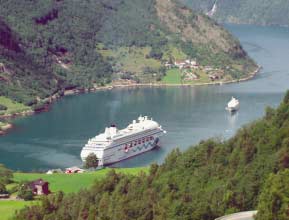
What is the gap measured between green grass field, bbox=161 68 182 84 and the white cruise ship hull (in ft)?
148

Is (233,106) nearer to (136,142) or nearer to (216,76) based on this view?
(136,142)

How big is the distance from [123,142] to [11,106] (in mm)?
29910

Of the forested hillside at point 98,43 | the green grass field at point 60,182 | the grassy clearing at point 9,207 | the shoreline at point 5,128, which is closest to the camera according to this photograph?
the grassy clearing at point 9,207

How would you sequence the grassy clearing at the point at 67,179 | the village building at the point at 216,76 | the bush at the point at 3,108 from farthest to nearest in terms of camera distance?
the village building at the point at 216,76, the bush at the point at 3,108, the grassy clearing at the point at 67,179

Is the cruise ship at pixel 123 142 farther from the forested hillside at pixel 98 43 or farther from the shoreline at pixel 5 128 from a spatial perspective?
the forested hillside at pixel 98 43

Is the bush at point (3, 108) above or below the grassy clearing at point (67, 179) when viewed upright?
above

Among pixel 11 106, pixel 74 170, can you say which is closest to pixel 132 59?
pixel 11 106

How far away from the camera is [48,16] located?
135 m

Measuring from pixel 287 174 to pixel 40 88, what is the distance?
8697 cm

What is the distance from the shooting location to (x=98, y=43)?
13725 cm

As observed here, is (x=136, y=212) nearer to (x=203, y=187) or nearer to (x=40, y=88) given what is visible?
(x=203, y=187)

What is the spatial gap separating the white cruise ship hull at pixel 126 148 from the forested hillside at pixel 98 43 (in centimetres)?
3247

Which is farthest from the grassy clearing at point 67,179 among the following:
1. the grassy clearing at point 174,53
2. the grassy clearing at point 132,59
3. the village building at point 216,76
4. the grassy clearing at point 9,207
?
the grassy clearing at point 174,53

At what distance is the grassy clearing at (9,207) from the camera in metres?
40.8
